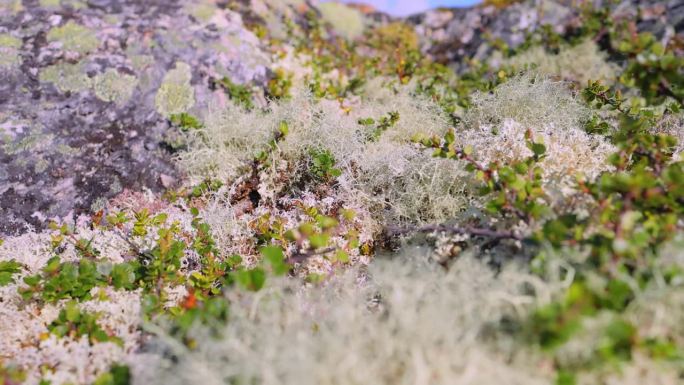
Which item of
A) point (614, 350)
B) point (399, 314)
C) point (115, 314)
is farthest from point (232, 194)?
point (614, 350)

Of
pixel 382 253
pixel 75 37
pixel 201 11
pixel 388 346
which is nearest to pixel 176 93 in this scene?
pixel 75 37

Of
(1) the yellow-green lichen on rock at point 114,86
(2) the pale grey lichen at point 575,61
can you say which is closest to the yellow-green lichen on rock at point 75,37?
(1) the yellow-green lichen on rock at point 114,86

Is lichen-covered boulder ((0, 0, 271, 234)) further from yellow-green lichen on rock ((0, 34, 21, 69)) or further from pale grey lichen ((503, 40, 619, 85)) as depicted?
pale grey lichen ((503, 40, 619, 85))

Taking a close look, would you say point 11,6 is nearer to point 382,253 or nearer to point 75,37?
point 75,37

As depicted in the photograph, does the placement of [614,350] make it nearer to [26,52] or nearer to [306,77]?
[306,77]

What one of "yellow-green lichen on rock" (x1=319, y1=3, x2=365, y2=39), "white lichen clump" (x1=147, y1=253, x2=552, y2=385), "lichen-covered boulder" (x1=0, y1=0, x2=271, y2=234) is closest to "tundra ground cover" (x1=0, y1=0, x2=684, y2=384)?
"white lichen clump" (x1=147, y1=253, x2=552, y2=385)

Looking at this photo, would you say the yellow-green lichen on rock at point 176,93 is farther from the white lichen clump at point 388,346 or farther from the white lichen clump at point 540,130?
the white lichen clump at point 388,346
